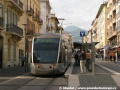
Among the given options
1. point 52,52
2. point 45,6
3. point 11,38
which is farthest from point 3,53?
Answer: point 45,6

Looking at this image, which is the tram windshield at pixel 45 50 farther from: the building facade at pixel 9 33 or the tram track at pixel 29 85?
the building facade at pixel 9 33

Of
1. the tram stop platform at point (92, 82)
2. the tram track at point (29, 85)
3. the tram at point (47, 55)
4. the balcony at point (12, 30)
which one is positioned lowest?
the tram track at point (29, 85)

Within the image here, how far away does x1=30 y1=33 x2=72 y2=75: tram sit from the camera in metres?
24.3

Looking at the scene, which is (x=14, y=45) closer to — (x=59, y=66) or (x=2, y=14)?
(x=2, y=14)

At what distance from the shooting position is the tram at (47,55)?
24344 millimetres

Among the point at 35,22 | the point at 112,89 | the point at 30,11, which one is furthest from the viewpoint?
the point at 35,22

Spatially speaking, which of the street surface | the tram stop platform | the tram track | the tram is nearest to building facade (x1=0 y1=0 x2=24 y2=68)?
the tram

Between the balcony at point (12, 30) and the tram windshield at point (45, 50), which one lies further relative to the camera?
the balcony at point (12, 30)

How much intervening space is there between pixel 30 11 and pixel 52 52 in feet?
105

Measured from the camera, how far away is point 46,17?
88.8 m

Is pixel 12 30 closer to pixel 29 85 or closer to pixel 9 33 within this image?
pixel 9 33

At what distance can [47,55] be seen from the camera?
978 inches

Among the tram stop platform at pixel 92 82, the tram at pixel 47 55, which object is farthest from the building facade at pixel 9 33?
the tram stop platform at pixel 92 82

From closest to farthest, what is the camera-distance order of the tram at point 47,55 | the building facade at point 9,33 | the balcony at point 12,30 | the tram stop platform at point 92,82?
the tram stop platform at point 92,82
the tram at point 47,55
the building facade at point 9,33
the balcony at point 12,30
